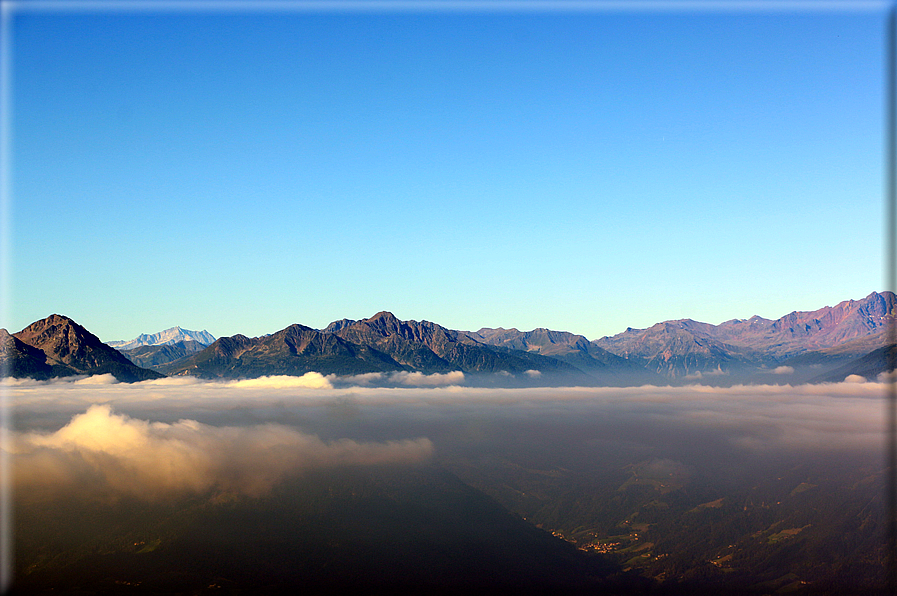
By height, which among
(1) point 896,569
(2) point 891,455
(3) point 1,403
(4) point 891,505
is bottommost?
(1) point 896,569

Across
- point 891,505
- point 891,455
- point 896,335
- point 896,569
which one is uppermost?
point 896,335

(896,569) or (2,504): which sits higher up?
(2,504)

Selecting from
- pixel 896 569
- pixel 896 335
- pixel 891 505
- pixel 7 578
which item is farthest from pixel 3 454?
pixel 896 569

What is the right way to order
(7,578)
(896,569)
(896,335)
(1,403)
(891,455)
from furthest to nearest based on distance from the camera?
(896,569), (1,403), (891,455), (896,335), (7,578)

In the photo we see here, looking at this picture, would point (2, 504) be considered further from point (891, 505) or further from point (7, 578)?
point (891, 505)

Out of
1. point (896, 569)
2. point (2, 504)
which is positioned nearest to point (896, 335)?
point (2, 504)

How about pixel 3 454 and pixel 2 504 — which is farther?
pixel 2 504

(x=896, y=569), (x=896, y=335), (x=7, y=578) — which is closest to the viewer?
(x=7, y=578)

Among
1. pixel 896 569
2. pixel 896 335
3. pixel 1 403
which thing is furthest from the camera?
pixel 896 569

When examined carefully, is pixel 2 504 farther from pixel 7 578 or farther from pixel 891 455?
pixel 891 455
